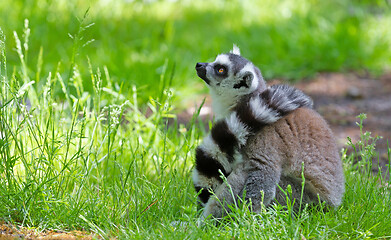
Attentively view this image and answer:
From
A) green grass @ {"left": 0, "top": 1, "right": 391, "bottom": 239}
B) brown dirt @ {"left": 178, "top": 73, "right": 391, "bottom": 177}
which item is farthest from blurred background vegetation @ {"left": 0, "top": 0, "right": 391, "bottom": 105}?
brown dirt @ {"left": 178, "top": 73, "right": 391, "bottom": 177}

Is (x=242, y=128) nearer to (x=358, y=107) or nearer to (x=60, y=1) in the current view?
(x=358, y=107)

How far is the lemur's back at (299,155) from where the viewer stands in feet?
8.63

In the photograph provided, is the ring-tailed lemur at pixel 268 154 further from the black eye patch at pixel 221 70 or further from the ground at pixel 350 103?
→ the ground at pixel 350 103

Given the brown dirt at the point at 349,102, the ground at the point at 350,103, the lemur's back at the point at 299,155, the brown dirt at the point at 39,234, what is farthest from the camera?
the brown dirt at the point at 349,102

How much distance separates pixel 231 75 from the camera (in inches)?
117

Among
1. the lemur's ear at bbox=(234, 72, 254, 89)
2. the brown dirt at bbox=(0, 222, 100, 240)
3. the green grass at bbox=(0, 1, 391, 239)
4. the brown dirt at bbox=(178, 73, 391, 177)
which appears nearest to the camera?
the brown dirt at bbox=(0, 222, 100, 240)

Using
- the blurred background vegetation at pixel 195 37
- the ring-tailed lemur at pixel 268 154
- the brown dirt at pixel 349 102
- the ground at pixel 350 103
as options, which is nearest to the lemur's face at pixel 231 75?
the ring-tailed lemur at pixel 268 154

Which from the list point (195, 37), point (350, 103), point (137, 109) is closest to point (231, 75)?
point (137, 109)

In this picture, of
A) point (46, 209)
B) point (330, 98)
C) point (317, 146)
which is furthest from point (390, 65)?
point (46, 209)

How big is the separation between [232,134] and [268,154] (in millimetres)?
247

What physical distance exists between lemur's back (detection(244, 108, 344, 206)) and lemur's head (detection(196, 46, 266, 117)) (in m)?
0.36

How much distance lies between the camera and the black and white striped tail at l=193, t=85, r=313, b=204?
2.52 metres

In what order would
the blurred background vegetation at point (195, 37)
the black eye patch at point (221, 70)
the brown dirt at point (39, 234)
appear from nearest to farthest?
the brown dirt at point (39, 234) < the black eye patch at point (221, 70) < the blurred background vegetation at point (195, 37)

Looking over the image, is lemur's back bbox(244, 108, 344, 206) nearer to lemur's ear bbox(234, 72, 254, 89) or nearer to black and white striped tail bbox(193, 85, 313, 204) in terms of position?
black and white striped tail bbox(193, 85, 313, 204)
